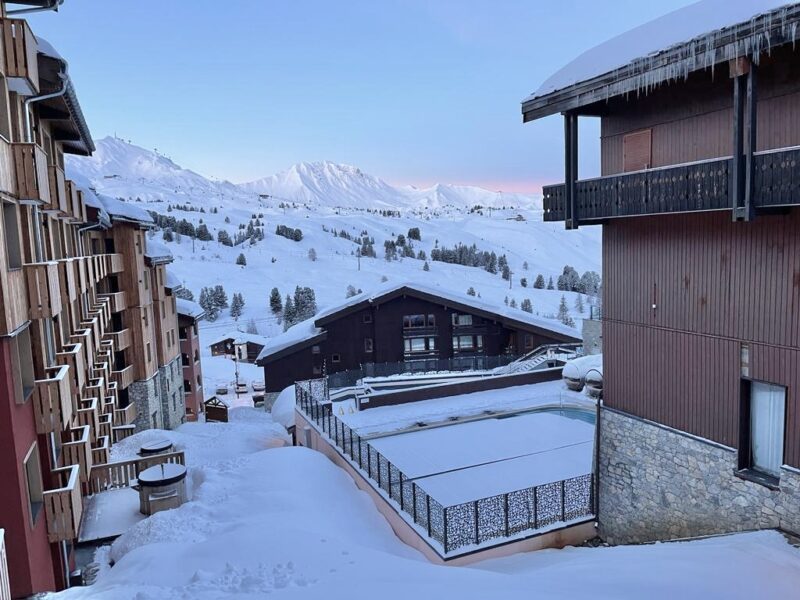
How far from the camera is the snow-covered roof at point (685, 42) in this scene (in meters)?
8.58

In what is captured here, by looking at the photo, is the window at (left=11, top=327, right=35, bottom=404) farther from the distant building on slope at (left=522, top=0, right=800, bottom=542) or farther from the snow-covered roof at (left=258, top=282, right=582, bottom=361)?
the snow-covered roof at (left=258, top=282, right=582, bottom=361)

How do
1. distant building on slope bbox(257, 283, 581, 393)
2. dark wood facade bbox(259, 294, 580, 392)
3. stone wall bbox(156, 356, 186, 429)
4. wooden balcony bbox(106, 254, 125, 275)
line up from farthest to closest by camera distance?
dark wood facade bbox(259, 294, 580, 392) → distant building on slope bbox(257, 283, 581, 393) → stone wall bbox(156, 356, 186, 429) → wooden balcony bbox(106, 254, 125, 275)

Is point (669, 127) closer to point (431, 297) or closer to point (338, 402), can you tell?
point (338, 402)

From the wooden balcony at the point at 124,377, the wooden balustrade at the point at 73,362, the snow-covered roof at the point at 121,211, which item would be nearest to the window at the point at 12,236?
the wooden balustrade at the point at 73,362

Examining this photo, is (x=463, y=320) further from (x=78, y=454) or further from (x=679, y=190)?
(x=679, y=190)

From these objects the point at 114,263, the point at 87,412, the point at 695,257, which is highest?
the point at 114,263

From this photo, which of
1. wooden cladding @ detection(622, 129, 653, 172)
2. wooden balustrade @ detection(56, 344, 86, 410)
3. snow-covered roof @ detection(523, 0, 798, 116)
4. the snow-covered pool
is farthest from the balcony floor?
snow-covered roof @ detection(523, 0, 798, 116)

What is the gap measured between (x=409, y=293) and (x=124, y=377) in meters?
18.2

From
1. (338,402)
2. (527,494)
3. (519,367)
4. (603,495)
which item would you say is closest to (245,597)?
(527,494)

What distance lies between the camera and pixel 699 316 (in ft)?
37.0

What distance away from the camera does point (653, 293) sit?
12.4 meters

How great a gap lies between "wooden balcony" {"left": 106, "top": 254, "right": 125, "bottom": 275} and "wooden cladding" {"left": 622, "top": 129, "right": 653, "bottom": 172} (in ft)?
76.9

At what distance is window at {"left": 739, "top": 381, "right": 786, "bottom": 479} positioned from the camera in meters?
10.1

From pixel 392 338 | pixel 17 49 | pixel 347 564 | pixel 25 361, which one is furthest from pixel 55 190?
pixel 392 338
